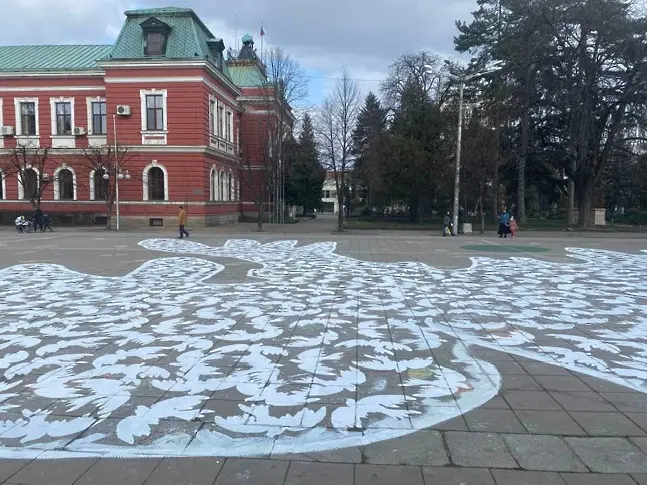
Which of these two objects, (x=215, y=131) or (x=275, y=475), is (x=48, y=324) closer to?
(x=275, y=475)

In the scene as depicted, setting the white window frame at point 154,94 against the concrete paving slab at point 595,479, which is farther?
the white window frame at point 154,94

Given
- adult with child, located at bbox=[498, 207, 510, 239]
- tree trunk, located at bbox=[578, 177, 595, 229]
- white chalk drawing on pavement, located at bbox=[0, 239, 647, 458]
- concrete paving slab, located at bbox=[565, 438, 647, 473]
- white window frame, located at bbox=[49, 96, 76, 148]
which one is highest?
white window frame, located at bbox=[49, 96, 76, 148]

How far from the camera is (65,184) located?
43.8 m

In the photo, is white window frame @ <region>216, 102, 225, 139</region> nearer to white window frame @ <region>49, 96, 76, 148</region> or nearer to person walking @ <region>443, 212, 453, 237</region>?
white window frame @ <region>49, 96, 76, 148</region>

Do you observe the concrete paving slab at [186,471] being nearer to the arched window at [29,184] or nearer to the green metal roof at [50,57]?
the arched window at [29,184]

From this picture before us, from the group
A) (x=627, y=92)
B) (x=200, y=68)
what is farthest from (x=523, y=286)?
(x=200, y=68)

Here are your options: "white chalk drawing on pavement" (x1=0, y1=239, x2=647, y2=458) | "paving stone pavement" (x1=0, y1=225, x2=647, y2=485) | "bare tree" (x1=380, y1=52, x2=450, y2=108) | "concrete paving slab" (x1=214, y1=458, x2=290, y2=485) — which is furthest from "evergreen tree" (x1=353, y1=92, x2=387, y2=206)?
"concrete paving slab" (x1=214, y1=458, x2=290, y2=485)

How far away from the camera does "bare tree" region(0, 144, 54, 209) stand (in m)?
39.6

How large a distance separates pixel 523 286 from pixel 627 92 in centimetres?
3103

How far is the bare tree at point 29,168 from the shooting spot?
3956 cm

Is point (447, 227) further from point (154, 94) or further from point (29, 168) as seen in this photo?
point (29, 168)

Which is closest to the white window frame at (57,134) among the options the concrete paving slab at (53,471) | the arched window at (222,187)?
the arched window at (222,187)

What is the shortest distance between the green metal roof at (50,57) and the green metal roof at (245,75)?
47.3 ft

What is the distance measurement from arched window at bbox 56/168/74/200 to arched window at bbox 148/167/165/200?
7423 mm
